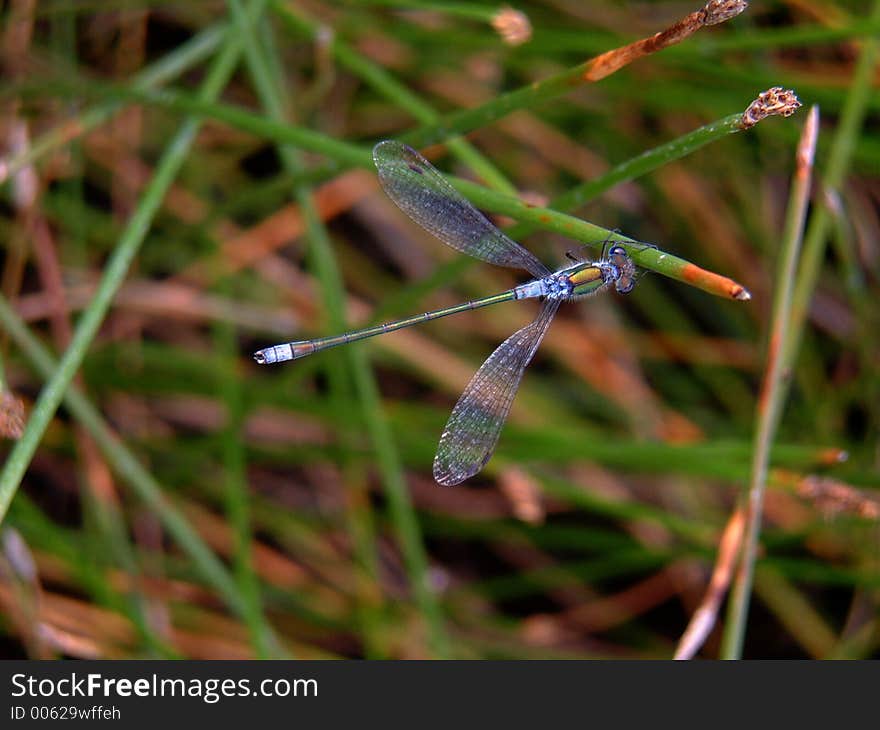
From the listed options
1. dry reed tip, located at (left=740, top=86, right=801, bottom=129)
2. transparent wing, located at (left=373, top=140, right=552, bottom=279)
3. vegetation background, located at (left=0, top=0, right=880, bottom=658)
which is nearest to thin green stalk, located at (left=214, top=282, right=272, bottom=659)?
vegetation background, located at (left=0, top=0, right=880, bottom=658)

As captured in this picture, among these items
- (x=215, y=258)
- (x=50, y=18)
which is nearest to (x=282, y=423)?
(x=215, y=258)

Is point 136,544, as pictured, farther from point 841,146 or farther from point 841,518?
point 841,146

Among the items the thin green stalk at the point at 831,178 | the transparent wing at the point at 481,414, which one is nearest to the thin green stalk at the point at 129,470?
the transparent wing at the point at 481,414

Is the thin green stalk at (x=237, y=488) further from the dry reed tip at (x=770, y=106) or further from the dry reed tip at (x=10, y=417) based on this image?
the dry reed tip at (x=770, y=106)

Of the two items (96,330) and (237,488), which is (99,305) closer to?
(96,330)

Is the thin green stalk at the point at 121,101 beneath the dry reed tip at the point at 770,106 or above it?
above

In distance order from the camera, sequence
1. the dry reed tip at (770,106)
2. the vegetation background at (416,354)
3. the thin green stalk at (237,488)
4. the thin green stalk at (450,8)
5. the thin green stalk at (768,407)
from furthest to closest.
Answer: the vegetation background at (416,354) → the thin green stalk at (237,488) → the thin green stalk at (450,8) → the thin green stalk at (768,407) → the dry reed tip at (770,106)
